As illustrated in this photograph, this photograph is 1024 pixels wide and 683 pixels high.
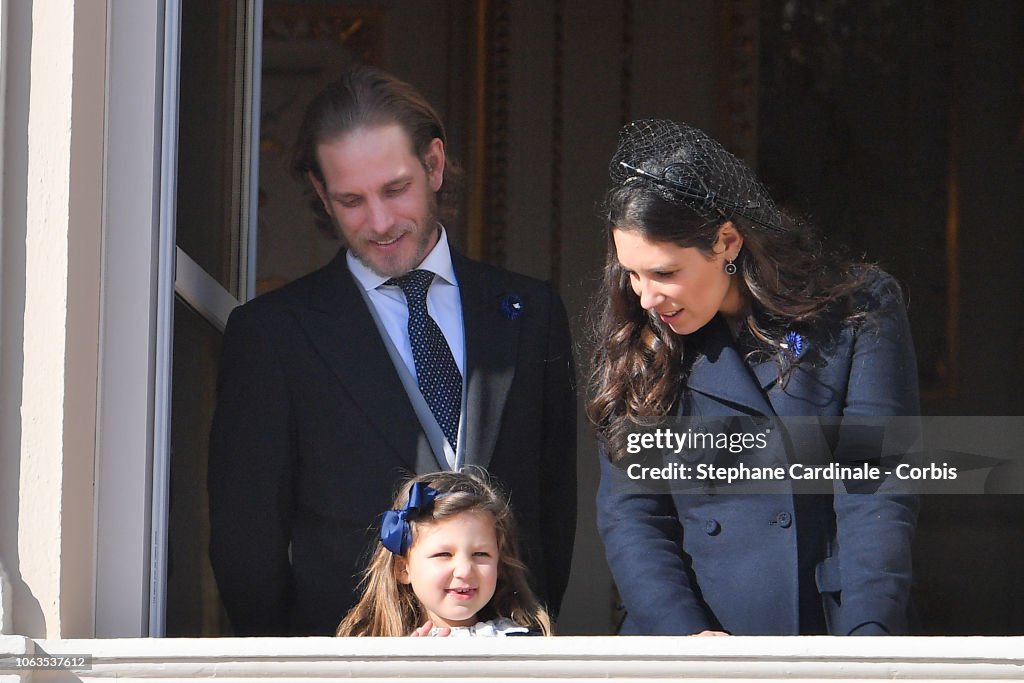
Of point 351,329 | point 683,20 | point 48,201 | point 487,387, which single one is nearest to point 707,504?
point 487,387

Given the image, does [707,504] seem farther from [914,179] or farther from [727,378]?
[914,179]

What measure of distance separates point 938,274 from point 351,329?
4.05 ft

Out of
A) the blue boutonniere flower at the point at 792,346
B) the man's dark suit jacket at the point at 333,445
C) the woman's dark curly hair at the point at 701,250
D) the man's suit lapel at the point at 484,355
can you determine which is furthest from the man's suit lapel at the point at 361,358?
the blue boutonniere flower at the point at 792,346

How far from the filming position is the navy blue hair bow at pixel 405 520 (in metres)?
2.95

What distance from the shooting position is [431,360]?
315cm

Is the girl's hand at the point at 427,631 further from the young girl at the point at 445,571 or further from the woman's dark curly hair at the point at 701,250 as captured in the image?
the woman's dark curly hair at the point at 701,250

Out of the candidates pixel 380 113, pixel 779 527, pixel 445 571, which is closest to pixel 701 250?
pixel 779 527

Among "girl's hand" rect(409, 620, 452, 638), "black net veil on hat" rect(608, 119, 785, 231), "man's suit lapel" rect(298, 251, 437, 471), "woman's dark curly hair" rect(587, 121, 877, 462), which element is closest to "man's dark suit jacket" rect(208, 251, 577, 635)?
"man's suit lapel" rect(298, 251, 437, 471)

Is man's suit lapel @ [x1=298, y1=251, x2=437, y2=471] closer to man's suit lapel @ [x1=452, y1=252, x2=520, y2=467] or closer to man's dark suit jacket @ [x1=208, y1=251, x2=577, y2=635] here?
man's dark suit jacket @ [x1=208, y1=251, x2=577, y2=635]

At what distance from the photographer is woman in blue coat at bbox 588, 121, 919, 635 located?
3.02m

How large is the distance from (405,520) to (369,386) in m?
0.32

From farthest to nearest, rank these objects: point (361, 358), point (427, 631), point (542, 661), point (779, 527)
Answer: point (361, 358)
point (779, 527)
point (427, 631)
point (542, 661)

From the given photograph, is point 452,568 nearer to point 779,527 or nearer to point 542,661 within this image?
point 542,661

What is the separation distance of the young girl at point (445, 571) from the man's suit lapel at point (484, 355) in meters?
0.10
